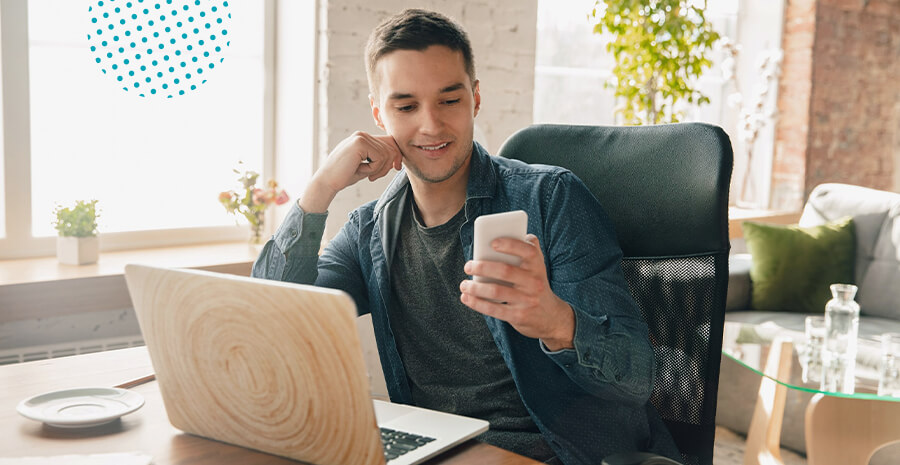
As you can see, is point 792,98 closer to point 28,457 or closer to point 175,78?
point 175,78

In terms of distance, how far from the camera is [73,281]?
215 cm

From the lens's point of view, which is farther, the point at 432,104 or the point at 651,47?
the point at 651,47

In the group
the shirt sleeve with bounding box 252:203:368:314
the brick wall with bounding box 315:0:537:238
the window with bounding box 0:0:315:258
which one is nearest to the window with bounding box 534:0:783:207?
the brick wall with bounding box 315:0:537:238

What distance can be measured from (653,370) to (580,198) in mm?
287

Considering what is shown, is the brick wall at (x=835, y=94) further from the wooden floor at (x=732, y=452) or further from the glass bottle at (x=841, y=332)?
the glass bottle at (x=841, y=332)

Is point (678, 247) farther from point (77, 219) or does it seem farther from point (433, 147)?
point (77, 219)

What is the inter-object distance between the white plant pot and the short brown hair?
1307 mm

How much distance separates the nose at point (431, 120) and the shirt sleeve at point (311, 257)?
0.84ft

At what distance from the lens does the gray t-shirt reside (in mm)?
1384

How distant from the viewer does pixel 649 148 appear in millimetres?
1373

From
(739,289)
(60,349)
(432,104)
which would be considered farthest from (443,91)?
(739,289)

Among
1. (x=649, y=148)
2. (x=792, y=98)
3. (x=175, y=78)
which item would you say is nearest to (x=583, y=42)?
(x=792, y=98)

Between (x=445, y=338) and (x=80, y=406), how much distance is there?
590mm

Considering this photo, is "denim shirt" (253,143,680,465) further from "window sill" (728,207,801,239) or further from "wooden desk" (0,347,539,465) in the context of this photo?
"window sill" (728,207,801,239)
